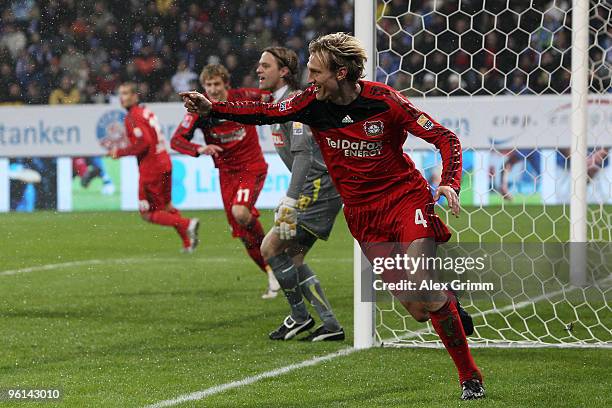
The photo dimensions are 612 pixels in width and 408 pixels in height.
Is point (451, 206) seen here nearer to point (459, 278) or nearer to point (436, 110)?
point (459, 278)

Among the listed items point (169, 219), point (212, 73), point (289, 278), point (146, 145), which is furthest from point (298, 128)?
point (146, 145)

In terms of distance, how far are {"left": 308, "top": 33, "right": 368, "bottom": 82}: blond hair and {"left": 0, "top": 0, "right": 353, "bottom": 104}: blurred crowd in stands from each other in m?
14.3

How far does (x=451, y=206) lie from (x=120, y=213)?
13529 mm

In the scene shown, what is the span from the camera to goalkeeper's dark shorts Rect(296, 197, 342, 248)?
6.33 meters

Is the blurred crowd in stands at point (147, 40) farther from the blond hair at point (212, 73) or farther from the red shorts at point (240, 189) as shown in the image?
the blond hair at point (212, 73)

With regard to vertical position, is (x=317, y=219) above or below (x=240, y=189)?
above

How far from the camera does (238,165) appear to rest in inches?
344

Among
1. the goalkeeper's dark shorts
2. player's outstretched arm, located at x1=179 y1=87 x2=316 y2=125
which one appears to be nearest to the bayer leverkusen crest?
player's outstretched arm, located at x1=179 y1=87 x2=316 y2=125

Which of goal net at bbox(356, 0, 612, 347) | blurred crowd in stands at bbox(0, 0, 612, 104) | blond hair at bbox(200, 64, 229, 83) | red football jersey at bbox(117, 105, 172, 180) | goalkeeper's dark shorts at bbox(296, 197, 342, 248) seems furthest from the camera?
blurred crowd in stands at bbox(0, 0, 612, 104)

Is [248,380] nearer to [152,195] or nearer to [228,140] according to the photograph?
[228,140]

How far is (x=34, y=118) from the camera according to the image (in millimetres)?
18344

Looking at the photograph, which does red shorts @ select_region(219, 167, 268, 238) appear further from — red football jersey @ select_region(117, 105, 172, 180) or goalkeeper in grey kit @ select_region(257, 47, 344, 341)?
red football jersey @ select_region(117, 105, 172, 180)

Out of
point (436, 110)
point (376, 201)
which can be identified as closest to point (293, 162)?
point (376, 201)

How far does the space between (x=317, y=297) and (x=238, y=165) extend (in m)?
2.48
